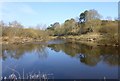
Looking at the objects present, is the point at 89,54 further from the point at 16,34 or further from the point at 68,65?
the point at 16,34

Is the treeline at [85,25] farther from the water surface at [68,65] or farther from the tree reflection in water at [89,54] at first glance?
the water surface at [68,65]

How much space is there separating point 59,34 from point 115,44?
44.5 m

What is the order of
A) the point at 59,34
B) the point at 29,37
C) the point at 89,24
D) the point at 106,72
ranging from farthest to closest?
the point at 59,34 → the point at 89,24 → the point at 29,37 → the point at 106,72

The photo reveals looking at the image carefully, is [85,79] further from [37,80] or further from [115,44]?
[115,44]

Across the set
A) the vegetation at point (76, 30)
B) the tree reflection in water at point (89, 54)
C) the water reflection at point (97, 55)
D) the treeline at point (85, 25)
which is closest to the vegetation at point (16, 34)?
the vegetation at point (76, 30)

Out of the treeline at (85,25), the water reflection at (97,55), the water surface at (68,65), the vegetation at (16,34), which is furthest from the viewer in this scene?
the treeline at (85,25)

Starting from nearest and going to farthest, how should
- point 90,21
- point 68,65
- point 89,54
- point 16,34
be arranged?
point 68,65 → point 89,54 → point 16,34 → point 90,21

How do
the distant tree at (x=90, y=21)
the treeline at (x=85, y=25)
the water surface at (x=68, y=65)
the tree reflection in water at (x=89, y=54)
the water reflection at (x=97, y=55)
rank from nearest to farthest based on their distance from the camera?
the water surface at (x=68, y=65), the water reflection at (x=97, y=55), the tree reflection in water at (x=89, y=54), the treeline at (x=85, y=25), the distant tree at (x=90, y=21)

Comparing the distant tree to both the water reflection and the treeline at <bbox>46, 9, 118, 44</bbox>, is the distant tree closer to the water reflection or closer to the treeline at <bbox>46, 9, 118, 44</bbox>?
the treeline at <bbox>46, 9, 118, 44</bbox>

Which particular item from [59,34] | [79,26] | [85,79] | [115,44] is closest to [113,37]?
[115,44]

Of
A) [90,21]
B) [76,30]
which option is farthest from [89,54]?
[76,30]

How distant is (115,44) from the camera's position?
27422 mm

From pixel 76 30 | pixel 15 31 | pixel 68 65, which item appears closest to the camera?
pixel 68 65

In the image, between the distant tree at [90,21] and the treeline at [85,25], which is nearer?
the treeline at [85,25]
